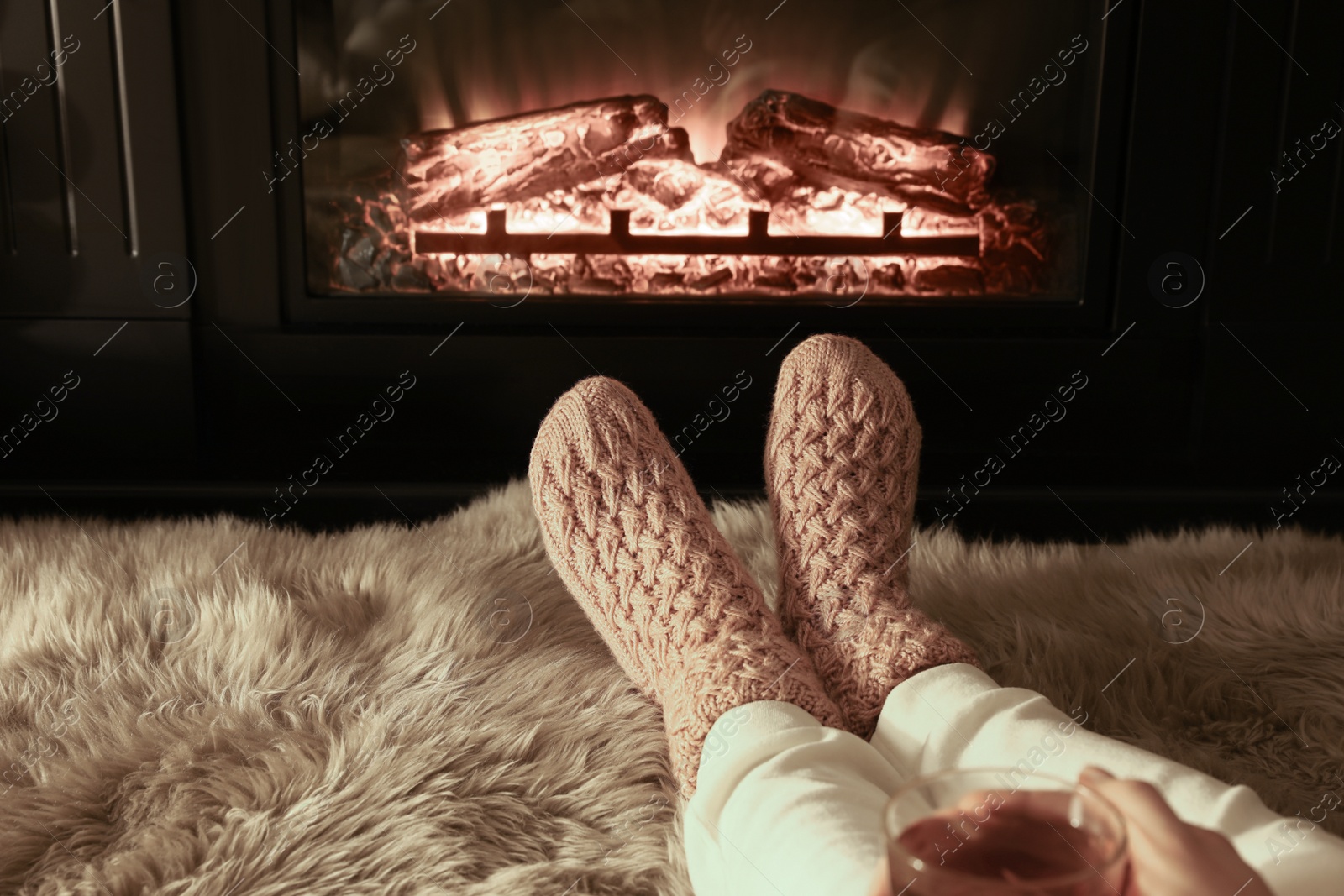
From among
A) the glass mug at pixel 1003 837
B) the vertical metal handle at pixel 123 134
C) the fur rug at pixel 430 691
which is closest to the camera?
the glass mug at pixel 1003 837

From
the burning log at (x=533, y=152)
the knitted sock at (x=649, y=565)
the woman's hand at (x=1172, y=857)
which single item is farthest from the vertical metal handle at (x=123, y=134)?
the woman's hand at (x=1172, y=857)

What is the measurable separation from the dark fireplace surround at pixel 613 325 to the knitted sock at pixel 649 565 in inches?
13.7

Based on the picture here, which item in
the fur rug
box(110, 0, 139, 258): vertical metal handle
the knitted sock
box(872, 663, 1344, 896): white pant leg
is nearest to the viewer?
box(872, 663, 1344, 896): white pant leg

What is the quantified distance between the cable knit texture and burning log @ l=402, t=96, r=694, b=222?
0.44 m

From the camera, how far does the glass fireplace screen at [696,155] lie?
Result: 3.72 feet

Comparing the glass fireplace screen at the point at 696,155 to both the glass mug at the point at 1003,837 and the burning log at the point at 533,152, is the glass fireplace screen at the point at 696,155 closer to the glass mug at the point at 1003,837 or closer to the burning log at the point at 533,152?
the burning log at the point at 533,152

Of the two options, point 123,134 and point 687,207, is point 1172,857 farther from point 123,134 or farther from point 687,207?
point 123,134

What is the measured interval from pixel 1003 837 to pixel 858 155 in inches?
41.4

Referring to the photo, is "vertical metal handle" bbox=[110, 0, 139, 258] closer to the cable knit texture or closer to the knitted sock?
the knitted sock

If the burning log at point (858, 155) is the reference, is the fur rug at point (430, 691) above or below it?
below

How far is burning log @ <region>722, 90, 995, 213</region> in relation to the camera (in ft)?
3.80

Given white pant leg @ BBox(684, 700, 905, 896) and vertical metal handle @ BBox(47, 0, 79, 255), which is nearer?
white pant leg @ BBox(684, 700, 905, 896)

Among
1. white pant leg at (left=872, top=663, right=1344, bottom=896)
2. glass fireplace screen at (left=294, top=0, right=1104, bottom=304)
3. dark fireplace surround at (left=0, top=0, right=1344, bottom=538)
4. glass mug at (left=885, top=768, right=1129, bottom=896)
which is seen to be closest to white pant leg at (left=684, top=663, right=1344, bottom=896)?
white pant leg at (left=872, top=663, right=1344, bottom=896)

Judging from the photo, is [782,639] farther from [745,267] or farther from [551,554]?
[745,267]
